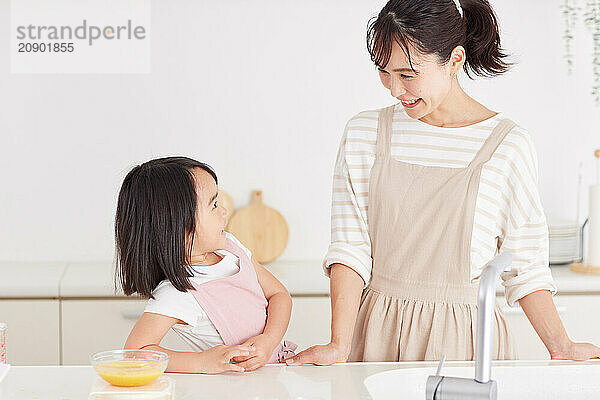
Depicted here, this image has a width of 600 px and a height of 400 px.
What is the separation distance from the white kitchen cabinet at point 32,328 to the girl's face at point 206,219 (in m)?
1.11

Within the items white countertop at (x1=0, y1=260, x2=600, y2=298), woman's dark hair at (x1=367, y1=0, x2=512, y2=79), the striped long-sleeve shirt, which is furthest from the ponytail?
white countertop at (x1=0, y1=260, x2=600, y2=298)

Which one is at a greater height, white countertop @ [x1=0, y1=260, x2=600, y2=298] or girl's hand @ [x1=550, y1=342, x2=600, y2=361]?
girl's hand @ [x1=550, y1=342, x2=600, y2=361]

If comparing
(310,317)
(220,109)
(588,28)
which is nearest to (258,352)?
(310,317)

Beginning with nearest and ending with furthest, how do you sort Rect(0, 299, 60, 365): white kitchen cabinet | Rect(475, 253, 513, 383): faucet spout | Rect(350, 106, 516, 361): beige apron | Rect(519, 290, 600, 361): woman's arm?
Rect(475, 253, 513, 383): faucet spout → Rect(519, 290, 600, 361): woman's arm → Rect(350, 106, 516, 361): beige apron → Rect(0, 299, 60, 365): white kitchen cabinet

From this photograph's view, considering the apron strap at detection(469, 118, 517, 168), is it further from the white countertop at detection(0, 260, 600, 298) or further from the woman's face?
the white countertop at detection(0, 260, 600, 298)

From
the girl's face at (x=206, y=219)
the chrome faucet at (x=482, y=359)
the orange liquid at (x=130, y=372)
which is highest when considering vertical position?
the girl's face at (x=206, y=219)

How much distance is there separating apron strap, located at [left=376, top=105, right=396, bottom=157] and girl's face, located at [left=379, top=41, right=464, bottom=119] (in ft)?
0.25

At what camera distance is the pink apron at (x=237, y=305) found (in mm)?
1378

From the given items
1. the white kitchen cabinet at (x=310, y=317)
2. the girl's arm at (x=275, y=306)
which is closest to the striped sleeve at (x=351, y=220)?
the girl's arm at (x=275, y=306)

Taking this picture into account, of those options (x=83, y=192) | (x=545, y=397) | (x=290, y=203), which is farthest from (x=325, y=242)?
(x=545, y=397)

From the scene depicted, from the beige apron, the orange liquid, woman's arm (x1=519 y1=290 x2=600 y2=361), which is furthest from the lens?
the beige apron

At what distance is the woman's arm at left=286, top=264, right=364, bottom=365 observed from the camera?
130cm

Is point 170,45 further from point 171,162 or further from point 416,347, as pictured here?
point 416,347

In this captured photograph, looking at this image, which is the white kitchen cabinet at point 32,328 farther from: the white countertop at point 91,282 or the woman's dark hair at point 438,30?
the woman's dark hair at point 438,30
